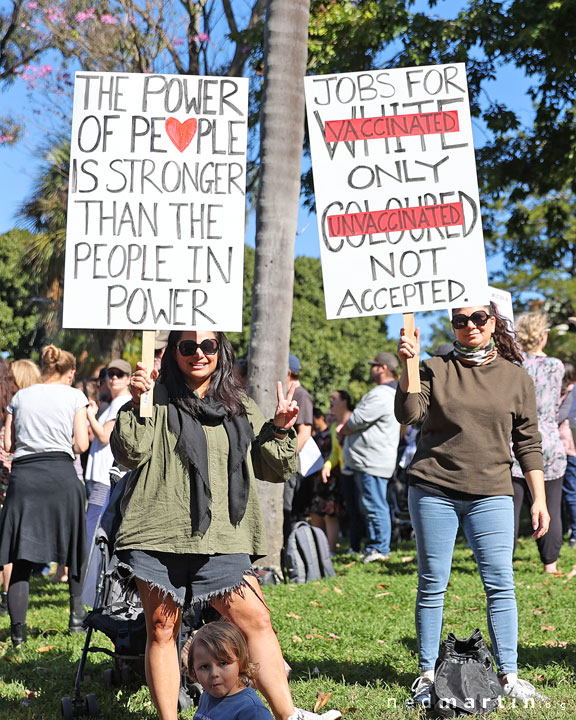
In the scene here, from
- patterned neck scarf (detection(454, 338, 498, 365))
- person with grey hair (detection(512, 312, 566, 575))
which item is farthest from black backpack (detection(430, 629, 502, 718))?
person with grey hair (detection(512, 312, 566, 575))

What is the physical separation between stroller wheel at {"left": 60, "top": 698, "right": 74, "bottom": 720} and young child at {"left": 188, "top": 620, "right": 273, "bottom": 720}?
1223 mm

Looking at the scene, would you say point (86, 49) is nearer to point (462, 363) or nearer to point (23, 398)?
point (23, 398)

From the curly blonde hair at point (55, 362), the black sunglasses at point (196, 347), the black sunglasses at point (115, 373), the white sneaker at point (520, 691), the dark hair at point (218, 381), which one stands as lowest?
the white sneaker at point (520, 691)

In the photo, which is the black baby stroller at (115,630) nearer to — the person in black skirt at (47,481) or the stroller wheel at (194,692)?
the stroller wheel at (194,692)

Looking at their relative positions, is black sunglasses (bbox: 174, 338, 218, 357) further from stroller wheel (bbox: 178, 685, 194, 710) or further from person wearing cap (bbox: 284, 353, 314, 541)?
person wearing cap (bbox: 284, 353, 314, 541)

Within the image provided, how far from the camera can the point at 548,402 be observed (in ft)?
24.8

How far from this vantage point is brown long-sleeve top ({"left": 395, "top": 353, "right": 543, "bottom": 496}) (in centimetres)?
436

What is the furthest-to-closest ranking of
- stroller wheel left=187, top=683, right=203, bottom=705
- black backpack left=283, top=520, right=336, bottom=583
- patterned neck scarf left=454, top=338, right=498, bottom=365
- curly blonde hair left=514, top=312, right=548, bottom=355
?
black backpack left=283, top=520, right=336, bottom=583
curly blonde hair left=514, top=312, right=548, bottom=355
stroller wheel left=187, top=683, right=203, bottom=705
patterned neck scarf left=454, top=338, right=498, bottom=365

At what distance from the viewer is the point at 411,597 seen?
727 cm

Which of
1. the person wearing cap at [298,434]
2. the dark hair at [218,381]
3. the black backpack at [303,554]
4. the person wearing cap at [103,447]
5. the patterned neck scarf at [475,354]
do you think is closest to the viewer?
the dark hair at [218,381]

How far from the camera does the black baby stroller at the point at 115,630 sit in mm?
4414

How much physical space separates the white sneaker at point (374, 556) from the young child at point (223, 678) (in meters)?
5.84

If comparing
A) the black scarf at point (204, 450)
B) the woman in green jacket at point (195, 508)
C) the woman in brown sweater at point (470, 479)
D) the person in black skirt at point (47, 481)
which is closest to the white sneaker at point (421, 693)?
the woman in brown sweater at point (470, 479)

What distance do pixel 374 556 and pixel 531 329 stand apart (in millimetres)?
3185
